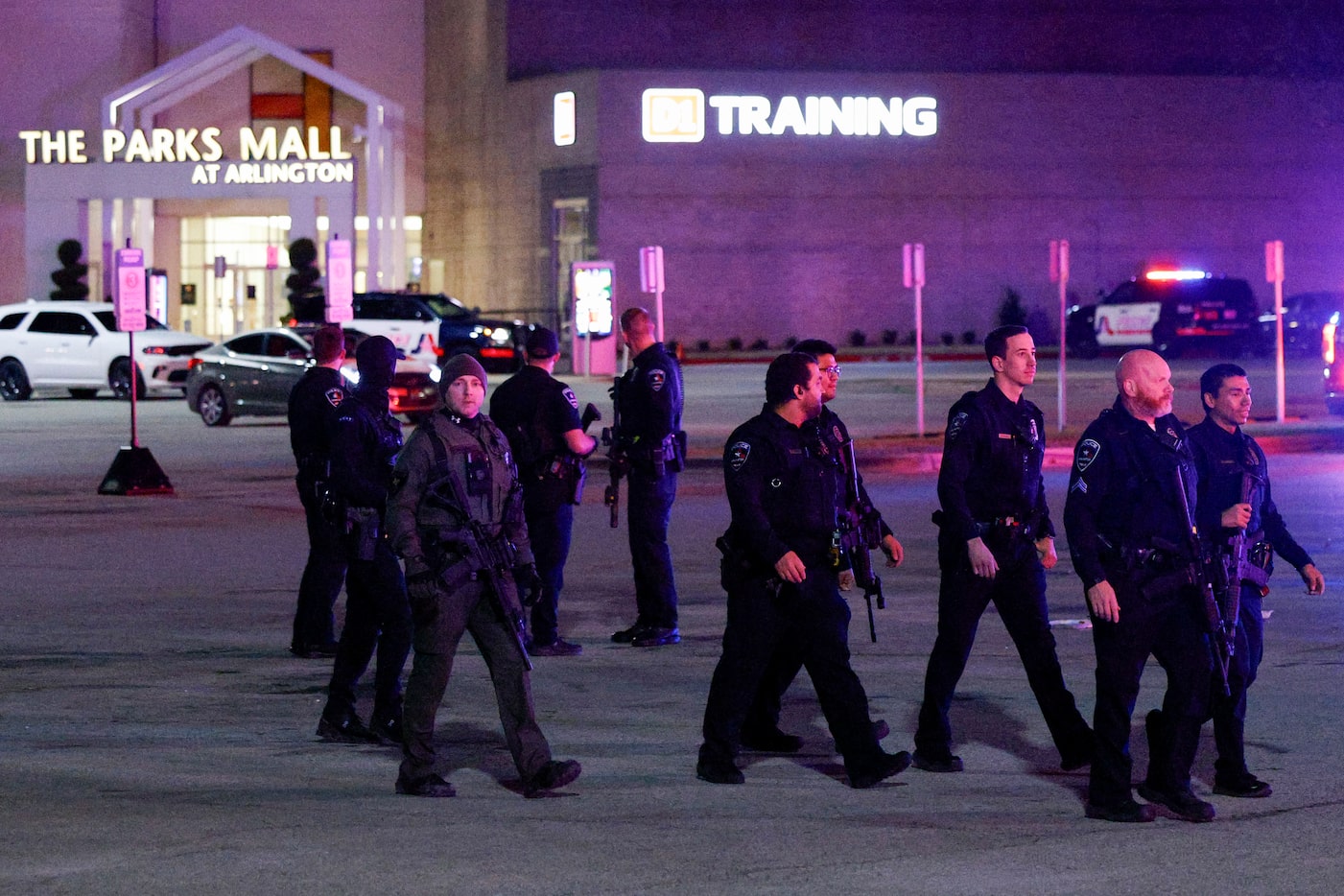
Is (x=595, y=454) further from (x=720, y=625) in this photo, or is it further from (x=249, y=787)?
(x=249, y=787)

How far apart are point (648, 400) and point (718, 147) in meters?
43.2

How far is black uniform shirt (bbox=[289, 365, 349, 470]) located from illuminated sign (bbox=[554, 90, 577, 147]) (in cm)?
4436

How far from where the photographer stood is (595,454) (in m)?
23.5

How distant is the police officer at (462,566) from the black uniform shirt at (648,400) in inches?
129

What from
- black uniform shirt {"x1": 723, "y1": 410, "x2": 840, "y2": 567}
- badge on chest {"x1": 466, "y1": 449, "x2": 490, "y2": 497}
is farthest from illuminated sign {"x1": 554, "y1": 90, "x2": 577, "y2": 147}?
badge on chest {"x1": 466, "y1": 449, "x2": 490, "y2": 497}

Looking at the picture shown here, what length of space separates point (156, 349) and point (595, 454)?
13128 mm

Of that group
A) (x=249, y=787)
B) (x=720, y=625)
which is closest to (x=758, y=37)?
(x=720, y=625)

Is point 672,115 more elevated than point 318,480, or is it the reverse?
point 672,115

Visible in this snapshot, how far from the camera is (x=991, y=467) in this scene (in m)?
7.85

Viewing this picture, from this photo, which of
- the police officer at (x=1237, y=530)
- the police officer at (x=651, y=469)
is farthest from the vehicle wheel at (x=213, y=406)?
the police officer at (x=1237, y=530)

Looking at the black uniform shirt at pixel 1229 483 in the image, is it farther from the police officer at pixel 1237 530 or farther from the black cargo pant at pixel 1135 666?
the black cargo pant at pixel 1135 666

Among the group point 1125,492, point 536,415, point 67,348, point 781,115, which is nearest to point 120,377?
point 67,348

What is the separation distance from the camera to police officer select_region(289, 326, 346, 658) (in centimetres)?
952

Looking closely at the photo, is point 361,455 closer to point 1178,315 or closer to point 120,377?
point 120,377
